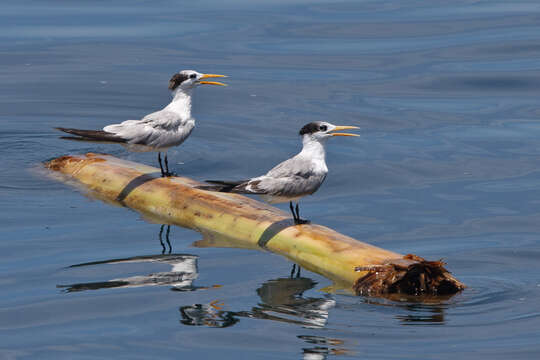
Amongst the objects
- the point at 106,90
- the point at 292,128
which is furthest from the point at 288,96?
the point at 106,90

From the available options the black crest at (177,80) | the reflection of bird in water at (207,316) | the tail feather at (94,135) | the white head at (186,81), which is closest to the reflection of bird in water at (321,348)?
the reflection of bird in water at (207,316)

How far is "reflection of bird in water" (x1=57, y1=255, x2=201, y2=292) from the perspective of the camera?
9258 mm

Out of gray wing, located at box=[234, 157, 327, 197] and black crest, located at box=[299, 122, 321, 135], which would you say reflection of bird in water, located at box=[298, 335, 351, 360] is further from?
black crest, located at box=[299, 122, 321, 135]

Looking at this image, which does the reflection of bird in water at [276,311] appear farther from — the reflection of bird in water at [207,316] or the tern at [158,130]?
the tern at [158,130]

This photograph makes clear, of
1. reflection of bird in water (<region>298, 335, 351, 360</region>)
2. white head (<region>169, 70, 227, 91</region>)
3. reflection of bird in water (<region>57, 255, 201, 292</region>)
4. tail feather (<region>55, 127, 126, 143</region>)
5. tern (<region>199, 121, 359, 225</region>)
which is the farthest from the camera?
white head (<region>169, 70, 227, 91</region>)

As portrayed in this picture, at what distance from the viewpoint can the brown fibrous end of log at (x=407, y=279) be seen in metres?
8.88

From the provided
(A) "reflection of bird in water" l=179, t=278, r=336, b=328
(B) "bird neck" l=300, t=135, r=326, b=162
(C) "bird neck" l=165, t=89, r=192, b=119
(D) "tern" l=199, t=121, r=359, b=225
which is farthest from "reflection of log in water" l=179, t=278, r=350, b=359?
(C) "bird neck" l=165, t=89, r=192, b=119

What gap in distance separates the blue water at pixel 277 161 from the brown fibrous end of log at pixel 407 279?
181mm

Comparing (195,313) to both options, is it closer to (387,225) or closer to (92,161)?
(387,225)

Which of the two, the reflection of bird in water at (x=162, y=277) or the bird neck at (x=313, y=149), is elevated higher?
the bird neck at (x=313, y=149)

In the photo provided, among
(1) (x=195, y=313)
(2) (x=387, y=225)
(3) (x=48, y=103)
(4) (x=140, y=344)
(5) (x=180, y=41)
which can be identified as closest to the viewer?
(4) (x=140, y=344)

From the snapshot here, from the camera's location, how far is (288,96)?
18.1m

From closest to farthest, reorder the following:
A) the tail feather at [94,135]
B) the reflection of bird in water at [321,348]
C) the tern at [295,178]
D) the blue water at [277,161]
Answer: the reflection of bird in water at [321,348] → the blue water at [277,161] → the tern at [295,178] → the tail feather at [94,135]

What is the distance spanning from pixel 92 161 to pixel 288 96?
246 inches
